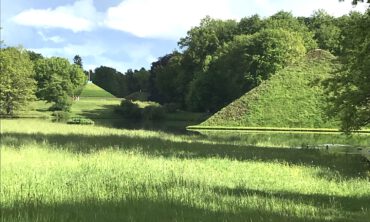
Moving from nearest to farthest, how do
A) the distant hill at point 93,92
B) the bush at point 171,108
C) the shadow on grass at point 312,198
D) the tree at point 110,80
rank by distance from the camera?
the shadow on grass at point 312,198, the bush at point 171,108, the distant hill at point 93,92, the tree at point 110,80

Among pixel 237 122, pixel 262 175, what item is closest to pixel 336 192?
pixel 262 175

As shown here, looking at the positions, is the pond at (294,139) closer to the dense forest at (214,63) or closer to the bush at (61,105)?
the dense forest at (214,63)

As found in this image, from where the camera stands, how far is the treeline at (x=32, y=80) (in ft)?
258

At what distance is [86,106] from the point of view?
364 ft

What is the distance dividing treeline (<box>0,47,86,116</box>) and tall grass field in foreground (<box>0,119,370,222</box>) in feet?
202

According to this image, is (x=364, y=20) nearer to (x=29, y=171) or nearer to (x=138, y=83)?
(x=29, y=171)

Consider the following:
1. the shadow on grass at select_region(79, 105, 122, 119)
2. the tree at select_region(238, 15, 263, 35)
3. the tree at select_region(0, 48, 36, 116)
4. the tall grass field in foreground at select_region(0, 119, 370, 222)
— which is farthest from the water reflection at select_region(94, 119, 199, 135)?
the tree at select_region(238, 15, 263, 35)

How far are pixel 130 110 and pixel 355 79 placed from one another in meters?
78.5

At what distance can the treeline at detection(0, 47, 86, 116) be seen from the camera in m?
78.7

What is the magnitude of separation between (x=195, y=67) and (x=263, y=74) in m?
27.1

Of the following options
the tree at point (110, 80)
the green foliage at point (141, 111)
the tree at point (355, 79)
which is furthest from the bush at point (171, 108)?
the tree at point (355, 79)

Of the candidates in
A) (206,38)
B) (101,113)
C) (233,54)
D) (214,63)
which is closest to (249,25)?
(206,38)

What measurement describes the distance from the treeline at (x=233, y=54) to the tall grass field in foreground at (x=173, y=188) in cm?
5013

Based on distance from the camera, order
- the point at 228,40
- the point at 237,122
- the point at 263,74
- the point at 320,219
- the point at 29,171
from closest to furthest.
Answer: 1. the point at 320,219
2. the point at 29,171
3. the point at 237,122
4. the point at 263,74
5. the point at 228,40
